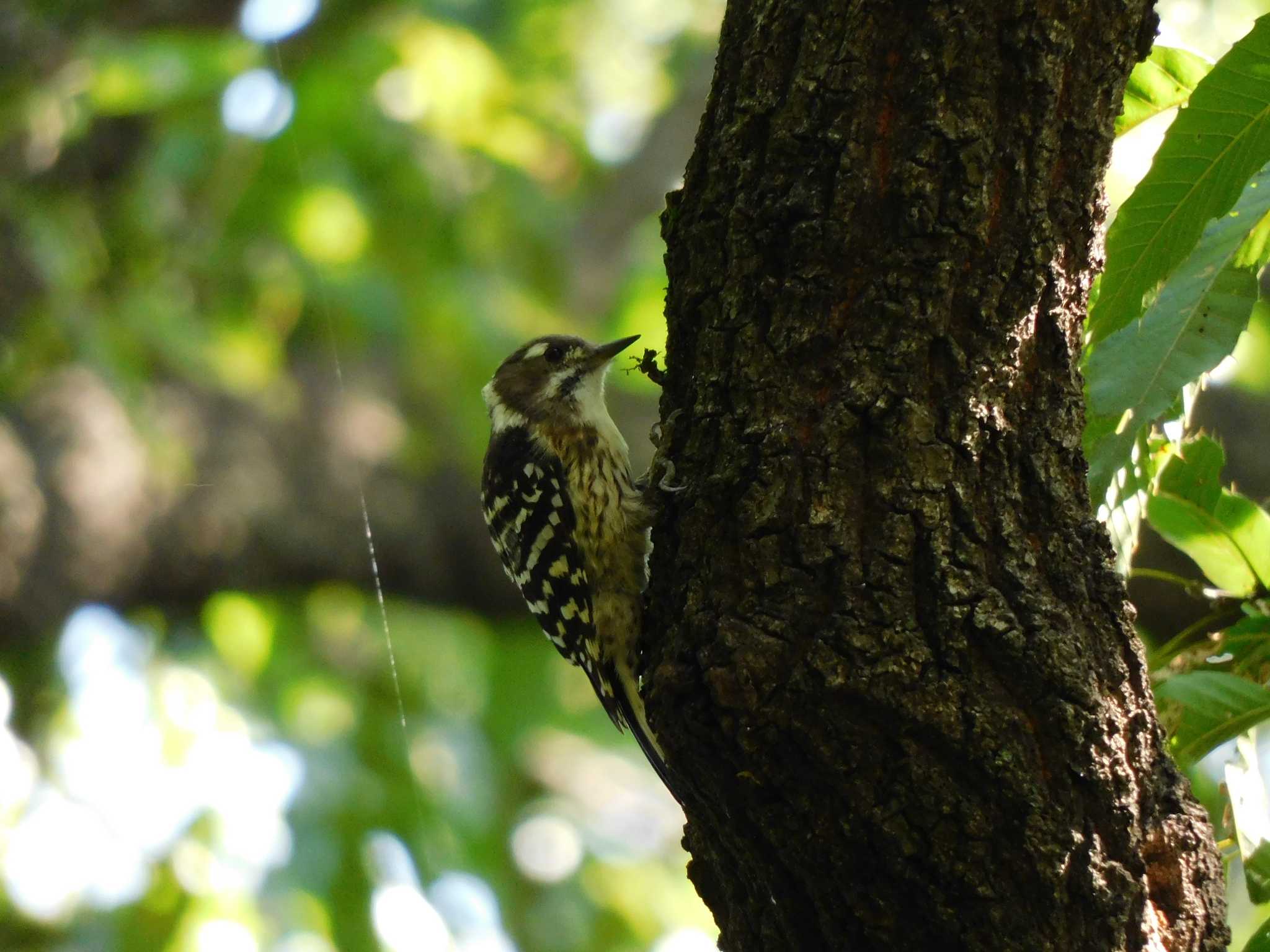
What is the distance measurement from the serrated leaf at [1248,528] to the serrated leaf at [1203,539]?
10 mm

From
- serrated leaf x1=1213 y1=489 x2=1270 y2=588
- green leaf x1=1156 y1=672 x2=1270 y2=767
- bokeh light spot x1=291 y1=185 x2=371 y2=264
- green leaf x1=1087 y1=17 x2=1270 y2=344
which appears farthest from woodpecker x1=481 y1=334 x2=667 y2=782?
bokeh light spot x1=291 y1=185 x2=371 y2=264

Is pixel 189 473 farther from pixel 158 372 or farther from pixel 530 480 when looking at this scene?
pixel 530 480

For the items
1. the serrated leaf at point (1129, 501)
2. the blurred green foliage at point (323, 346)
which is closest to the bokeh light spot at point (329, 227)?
the blurred green foliage at point (323, 346)

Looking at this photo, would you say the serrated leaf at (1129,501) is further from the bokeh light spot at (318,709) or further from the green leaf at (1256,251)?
the bokeh light spot at (318,709)

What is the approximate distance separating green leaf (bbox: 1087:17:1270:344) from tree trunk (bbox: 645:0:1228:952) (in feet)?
0.62

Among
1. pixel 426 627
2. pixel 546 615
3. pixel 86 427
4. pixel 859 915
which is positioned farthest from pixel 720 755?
pixel 426 627

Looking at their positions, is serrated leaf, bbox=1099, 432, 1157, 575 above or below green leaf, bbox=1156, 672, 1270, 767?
above

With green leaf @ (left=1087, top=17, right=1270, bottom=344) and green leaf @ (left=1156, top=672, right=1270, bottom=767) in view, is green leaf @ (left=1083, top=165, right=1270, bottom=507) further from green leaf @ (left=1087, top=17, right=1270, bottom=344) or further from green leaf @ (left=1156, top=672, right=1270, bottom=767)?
green leaf @ (left=1156, top=672, right=1270, bottom=767)

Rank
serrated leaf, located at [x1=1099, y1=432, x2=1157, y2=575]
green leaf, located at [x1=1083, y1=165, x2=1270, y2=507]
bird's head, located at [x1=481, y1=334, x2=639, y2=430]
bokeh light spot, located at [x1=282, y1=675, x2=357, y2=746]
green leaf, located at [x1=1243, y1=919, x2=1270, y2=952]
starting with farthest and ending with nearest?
bokeh light spot, located at [x1=282, y1=675, x2=357, y2=746], bird's head, located at [x1=481, y1=334, x2=639, y2=430], serrated leaf, located at [x1=1099, y1=432, x2=1157, y2=575], green leaf, located at [x1=1243, y1=919, x2=1270, y2=952], green leaf, located at [x1=1083, y1=165, x2=1270, y2=507]

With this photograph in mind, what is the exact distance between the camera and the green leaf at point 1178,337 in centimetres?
184

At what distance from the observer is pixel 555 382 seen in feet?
15.8

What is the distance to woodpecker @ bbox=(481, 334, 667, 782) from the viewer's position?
4.11 m

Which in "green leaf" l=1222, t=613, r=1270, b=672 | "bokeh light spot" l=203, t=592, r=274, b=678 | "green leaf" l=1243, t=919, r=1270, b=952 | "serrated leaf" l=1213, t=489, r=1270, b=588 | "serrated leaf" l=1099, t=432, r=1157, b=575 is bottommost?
"green leaf" l=1243, t=919, r=1270, b=952

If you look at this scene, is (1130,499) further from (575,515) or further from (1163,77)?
(575,515)
